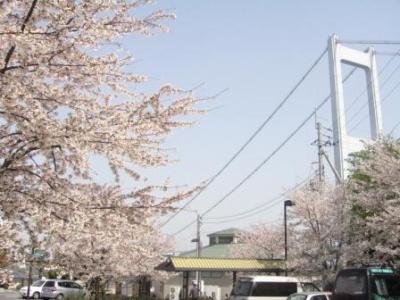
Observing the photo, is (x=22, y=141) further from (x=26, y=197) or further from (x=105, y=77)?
(x=105, y=77)

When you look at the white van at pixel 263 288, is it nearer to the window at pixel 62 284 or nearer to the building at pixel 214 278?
the building at pixel 214 278

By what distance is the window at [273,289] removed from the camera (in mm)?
21523

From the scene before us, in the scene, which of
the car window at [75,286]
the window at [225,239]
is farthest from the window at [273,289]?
the window at [225,239]

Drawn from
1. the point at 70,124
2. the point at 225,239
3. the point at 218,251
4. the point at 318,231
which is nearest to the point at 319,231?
the point at 318,231

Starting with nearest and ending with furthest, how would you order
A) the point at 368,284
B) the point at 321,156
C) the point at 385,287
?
the point at 368,284 < the point at 385,287 < the point at 321,156

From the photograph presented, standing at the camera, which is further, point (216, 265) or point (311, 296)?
point (216, 265)

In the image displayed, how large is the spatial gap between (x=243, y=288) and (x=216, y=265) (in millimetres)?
5286

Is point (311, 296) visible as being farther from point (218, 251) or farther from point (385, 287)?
point (218, 251)

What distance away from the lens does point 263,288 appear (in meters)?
21.7

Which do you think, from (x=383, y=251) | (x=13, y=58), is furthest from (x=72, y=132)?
(x=383, y=251)

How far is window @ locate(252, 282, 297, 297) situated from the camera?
70.6 ft

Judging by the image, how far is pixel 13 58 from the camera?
513 cm

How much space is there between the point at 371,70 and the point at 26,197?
139 feet

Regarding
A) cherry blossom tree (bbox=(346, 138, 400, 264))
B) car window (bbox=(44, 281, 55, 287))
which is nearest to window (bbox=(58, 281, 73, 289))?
car window (bbox=(44, 281, 55, 287))
